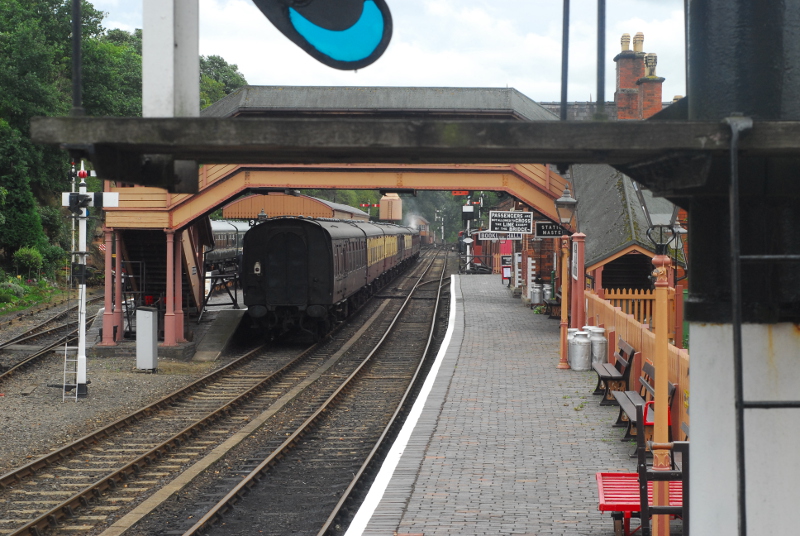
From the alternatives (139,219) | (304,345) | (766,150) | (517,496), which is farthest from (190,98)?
(304,345)

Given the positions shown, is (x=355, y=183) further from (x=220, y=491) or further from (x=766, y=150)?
(x=766, y=150)

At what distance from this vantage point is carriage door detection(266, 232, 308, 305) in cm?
1956

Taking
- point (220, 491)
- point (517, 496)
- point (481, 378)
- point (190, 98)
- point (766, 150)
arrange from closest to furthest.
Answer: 1. point (766, 150)
2. point (190, 98)
3. point (517, 496)
4. point (220, 491)
5. point (481, 378)

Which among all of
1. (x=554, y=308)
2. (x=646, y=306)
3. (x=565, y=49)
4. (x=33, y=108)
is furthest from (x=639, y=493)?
(x=33, y=108)

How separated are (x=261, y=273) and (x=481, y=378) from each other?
746 centimetres

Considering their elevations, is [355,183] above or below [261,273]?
above

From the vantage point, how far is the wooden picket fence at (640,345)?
8930mm

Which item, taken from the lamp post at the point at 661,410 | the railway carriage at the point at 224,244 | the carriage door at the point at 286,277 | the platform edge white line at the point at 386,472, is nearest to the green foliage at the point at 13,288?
the railway carriage at the point at 224,244

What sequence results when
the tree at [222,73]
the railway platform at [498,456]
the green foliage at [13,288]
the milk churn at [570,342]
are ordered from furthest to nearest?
1. the tree at [222,73]
2. the green foliage at [13,288]
3. the milk churn at [570,342]
4. the railway platform at [498,456]

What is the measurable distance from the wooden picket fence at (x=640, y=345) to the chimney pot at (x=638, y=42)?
13010mm

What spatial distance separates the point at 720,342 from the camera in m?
3.39

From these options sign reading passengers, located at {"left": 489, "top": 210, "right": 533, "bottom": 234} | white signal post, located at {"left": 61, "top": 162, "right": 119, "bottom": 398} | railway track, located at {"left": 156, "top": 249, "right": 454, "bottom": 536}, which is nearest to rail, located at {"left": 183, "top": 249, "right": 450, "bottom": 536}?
railway track, located at {"left": 156, "top": 249, "right": 454, "bottom": 536}

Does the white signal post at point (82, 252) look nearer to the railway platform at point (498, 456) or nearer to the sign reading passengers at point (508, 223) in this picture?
the railway platform at point (498, 456)

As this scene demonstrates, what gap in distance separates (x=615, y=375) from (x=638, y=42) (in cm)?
1905
